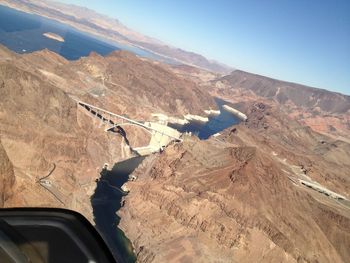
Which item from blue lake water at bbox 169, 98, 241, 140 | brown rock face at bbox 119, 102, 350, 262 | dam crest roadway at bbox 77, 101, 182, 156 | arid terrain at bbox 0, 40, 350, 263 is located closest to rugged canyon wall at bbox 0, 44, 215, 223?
arid terrain at bbox 0, 40, 350, 263

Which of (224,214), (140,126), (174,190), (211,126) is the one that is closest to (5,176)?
(174,190)

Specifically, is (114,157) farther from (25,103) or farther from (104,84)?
(104,84)

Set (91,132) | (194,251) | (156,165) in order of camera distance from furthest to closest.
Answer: (91,132) < (156,165) < (194,251)

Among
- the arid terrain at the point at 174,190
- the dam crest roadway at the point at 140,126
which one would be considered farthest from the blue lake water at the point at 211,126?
the arid terrain at the point at 174,190

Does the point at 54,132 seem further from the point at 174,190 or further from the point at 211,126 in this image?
the point at 211,126

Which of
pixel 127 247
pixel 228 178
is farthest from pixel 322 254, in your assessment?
pixel 127 247

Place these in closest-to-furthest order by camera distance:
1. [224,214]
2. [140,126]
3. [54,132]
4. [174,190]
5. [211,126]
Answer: [224,214] → [174,190] → [54,132] → [140,126] → [211,126]

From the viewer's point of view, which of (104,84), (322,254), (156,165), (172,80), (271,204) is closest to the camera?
(322,254)

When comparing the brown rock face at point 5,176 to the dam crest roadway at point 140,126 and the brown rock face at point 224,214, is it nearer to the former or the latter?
the brown rock face at point 224,214
